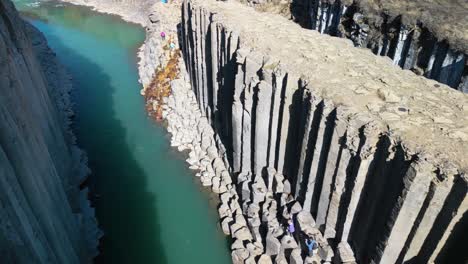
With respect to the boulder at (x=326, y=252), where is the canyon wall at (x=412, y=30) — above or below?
above

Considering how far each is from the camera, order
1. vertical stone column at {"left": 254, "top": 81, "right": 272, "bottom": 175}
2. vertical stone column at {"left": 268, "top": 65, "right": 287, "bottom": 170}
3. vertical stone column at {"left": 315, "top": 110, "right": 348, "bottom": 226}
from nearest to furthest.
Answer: vertical stone column at {"left": 315, "top": 110, "right": 348, "bottom": 226}, vertical stone column at {"left": 268, "top": 65, "right": 287, "bottom": 170}, vertical stone column at {"left": 254, "top": 81, "right": 272, "bottom": 175}

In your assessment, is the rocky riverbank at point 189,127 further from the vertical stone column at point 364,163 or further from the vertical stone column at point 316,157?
the vertical stone column at point 364,163

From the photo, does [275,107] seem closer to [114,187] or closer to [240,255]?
[240,255]

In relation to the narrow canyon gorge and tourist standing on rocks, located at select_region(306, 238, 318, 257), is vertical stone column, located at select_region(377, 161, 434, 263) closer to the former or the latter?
the narrow canyon gorge

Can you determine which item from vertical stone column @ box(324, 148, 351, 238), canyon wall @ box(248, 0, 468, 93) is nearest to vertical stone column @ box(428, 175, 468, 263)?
vertical stone column @ box(324, 148, 351, 238)

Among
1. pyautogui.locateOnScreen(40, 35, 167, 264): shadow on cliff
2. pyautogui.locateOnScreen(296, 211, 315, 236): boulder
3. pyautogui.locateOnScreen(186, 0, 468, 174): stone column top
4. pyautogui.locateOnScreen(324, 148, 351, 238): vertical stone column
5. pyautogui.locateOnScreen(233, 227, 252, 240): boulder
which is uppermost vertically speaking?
pyautogui.locateOnScreen(186, 0, 468, 174): stone column top

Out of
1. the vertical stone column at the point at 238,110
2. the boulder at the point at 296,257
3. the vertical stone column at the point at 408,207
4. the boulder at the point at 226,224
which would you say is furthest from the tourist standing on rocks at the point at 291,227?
the vertical stone column at the point at 238,110

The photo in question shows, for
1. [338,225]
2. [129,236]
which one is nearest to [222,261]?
[129,236]
